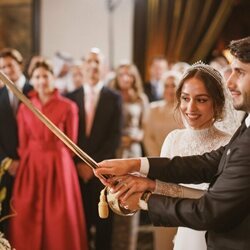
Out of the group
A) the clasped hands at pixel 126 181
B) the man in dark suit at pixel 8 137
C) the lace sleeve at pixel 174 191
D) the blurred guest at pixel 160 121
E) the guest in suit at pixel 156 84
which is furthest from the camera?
the guest in suit at pixel 156 84

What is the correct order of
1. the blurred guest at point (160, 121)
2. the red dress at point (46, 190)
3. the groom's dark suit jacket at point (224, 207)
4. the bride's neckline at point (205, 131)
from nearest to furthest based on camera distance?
1. the groom's dark suit jacket at point (224, 207)
2. the bride's neckline at point (205, 131)
3. the red dress at point (46, 190)
4. the blurred guest at point (160, 121)

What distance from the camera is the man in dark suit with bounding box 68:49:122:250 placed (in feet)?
11.9

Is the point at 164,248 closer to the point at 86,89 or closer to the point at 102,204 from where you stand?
the point at 102,204

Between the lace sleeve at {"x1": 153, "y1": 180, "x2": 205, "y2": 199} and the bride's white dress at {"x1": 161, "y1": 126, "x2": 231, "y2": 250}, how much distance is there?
0.97 ft

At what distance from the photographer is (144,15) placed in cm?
709

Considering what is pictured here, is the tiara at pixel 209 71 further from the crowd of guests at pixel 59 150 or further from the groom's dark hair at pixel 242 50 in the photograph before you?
the groom's dark hair at pixel 242 50

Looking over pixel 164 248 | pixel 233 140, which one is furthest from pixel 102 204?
pixel 164 248

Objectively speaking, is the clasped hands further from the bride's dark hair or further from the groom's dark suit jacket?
the bride's dark hair

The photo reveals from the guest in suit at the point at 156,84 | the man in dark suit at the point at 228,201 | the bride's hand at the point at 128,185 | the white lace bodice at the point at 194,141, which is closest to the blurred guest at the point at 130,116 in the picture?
the guest in suit at the point at 156,84

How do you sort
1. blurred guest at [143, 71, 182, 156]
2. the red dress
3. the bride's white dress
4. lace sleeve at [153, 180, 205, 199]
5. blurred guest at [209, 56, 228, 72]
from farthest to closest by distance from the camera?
blurred guest at [209, 56, 228, 72], blurred guest at [143, 71, 182, 156], the red dress, the bride's white dress, lace sleeve at [153, 180, 205, 199]

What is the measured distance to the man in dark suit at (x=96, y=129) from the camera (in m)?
3.63

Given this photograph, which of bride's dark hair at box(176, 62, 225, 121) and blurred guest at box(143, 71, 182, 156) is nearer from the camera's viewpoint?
bride's dark hair at box(176, 62, 225, 121)

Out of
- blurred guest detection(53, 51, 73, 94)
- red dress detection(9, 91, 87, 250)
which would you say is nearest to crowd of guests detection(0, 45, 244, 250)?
red dress detection(9, 91, 87, 250)

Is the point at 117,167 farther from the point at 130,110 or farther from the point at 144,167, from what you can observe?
the point at 130,110
